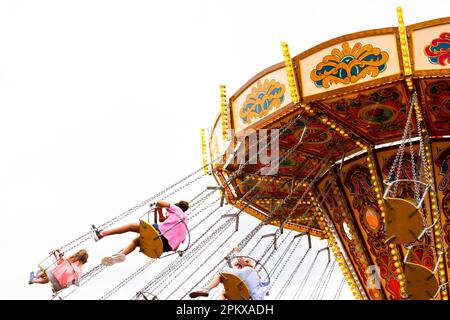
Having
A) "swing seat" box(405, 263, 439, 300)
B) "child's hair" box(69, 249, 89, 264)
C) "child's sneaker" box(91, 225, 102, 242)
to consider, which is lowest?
"swing seat" box(405, 263, 439, 300)

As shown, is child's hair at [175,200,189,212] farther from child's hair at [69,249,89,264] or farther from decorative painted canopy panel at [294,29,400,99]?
decorative painted canopy panel at [294,29,400,99]

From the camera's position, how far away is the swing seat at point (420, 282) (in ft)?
21.1

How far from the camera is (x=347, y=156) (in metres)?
9.27

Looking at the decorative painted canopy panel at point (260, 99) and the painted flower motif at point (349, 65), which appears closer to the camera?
the painted flower motif at point (349, 65)

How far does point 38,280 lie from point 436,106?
16.5 ft

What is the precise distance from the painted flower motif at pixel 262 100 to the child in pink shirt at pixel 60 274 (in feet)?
9.03

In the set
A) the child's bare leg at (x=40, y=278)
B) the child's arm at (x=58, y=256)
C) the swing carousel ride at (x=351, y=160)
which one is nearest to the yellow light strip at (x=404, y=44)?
the swing carousel ride at (x=351, y=160)

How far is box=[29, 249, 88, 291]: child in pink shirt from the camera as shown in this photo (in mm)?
6098

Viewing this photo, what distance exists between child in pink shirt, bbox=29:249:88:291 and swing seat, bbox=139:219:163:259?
0.65 m

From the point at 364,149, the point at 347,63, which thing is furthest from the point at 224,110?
the point at 364,149

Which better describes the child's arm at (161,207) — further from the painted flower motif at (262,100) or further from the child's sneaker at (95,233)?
the painted flower motif at (262,100)

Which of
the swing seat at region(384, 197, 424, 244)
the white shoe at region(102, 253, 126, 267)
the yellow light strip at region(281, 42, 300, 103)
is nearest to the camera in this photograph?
the swing seat at region(384, 197, 424, 244)

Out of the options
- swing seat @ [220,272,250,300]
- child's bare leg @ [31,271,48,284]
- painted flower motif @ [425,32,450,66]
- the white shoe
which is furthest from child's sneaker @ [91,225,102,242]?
painted flower motif @ [425,32,450,66]
